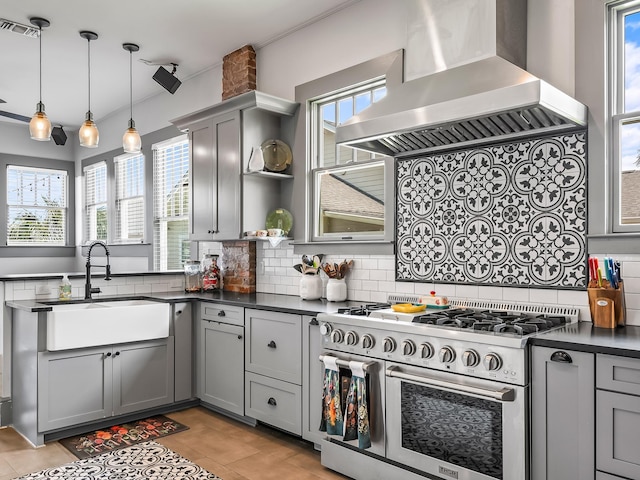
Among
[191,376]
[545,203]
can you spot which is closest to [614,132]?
[545,203]

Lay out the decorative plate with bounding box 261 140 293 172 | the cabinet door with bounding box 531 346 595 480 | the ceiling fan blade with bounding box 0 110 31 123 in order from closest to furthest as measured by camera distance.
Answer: the cabinet door with bounding box 531 346 595 480, the decorative plate with bounding box 261 140 293 172, the ceiling fan blade with bounding box 0 110 31 123

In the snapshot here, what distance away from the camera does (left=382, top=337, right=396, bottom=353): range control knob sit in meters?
2.73

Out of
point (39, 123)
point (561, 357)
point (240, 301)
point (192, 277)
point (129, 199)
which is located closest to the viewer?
point (561, 357)

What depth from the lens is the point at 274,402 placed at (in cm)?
350

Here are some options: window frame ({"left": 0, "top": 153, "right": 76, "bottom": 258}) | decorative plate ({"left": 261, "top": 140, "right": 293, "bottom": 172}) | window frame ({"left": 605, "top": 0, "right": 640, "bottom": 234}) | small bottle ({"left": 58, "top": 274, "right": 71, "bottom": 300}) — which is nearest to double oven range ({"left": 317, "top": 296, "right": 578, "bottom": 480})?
window frame ({"left": 605, "top": 0, "right": 640, "bottom": 234})

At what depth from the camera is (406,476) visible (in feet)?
8.75

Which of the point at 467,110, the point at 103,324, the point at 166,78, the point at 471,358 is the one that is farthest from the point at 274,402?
the point at 166,78

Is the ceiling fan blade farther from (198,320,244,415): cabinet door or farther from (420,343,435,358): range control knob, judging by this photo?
(420,343,435,358): range control knob

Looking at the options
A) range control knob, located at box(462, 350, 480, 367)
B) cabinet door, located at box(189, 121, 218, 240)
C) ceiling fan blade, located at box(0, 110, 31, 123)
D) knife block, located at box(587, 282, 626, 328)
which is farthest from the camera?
ceiling fan blade, located at box(0, 110, 31, 123)

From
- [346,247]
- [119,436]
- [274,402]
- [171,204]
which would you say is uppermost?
[171,204]

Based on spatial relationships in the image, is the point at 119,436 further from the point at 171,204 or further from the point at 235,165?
the point at 171,204

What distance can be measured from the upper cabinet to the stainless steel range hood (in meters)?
1.31

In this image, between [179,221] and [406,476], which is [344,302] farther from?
[179,221]

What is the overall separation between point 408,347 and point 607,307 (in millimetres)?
959
